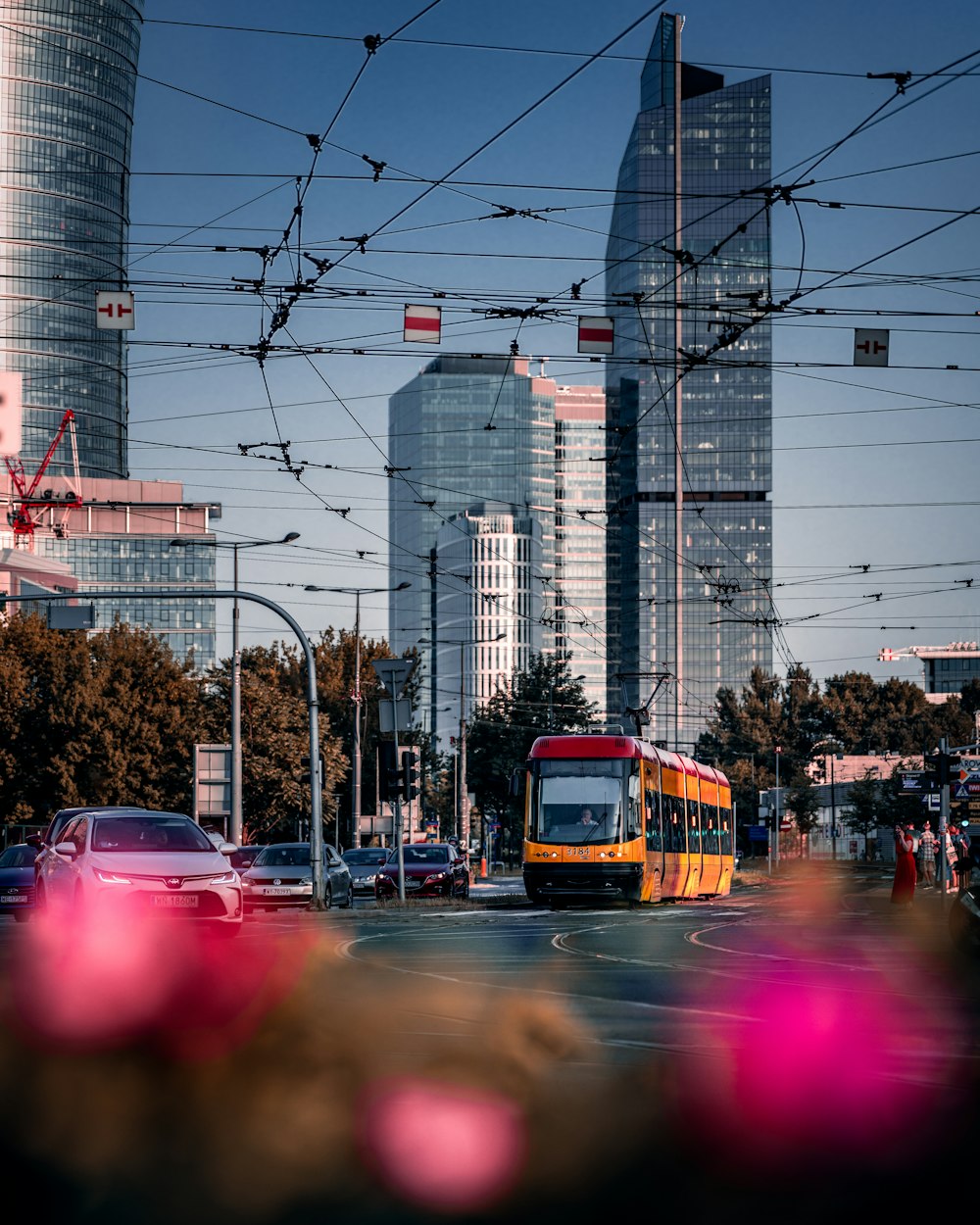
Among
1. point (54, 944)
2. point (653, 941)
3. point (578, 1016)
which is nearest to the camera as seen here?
point (578, 1016)

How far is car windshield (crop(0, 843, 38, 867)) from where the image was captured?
36.4m

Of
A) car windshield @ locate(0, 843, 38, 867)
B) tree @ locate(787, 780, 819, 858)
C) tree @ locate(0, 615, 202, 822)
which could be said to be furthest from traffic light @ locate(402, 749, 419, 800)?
tree @ locate(787, 780, 819, 858)

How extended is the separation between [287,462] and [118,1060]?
994 inches

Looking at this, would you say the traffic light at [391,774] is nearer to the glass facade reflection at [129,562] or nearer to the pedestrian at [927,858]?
the pedestrian at [927,858]

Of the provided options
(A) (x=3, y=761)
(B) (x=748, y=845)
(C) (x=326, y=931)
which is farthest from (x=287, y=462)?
(B) (x=748, y=845)

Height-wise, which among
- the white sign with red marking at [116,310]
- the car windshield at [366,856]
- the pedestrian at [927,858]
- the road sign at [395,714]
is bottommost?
the pedestrian at [927,858]

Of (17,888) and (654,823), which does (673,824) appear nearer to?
(654,823)

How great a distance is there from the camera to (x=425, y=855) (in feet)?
137

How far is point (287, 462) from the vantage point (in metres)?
34.5

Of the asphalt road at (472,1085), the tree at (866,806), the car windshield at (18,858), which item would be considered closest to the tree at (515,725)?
the tree at (866,806)

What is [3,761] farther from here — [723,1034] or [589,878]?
[723,1034]

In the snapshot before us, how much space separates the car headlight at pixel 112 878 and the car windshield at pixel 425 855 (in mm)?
22269

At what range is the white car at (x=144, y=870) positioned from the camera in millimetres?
19000

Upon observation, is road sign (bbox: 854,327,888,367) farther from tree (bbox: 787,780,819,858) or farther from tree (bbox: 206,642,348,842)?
tree (bbox: 787,780,819,858)
